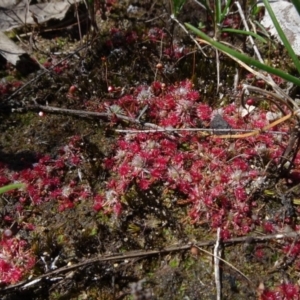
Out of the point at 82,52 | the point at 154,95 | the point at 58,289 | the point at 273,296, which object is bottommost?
the point at 273,296

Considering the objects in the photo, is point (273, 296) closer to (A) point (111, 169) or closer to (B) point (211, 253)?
(B) point (211, 253)

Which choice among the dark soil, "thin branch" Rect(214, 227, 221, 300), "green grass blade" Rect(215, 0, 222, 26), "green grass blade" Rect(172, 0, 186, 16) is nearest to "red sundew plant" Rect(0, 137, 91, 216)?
the dark soil

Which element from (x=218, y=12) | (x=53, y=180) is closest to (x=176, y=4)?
(x=218, y=12)

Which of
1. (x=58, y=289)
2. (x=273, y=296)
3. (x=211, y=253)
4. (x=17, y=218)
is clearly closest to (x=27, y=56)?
(x=17, y=218)

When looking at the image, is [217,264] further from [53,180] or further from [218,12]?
[218,12]

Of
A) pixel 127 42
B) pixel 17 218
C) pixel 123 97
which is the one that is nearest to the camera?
pixel 17 218
